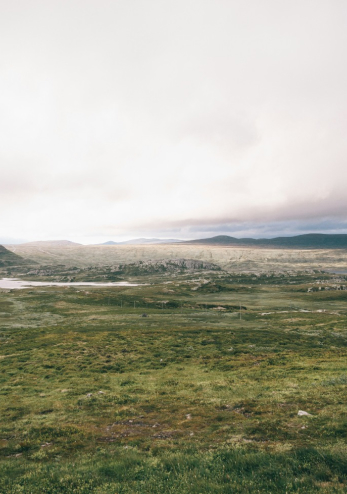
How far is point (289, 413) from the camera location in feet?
61.6

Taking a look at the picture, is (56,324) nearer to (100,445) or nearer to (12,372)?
(12,372)

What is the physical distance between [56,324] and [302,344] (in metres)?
66.5

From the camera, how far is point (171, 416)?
21.0 m

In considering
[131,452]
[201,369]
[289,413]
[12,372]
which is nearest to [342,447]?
[289,413]

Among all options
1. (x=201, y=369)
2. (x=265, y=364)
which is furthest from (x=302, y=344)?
(x=201, y=369)

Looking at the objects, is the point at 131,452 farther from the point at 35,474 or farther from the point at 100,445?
the point at 35,474

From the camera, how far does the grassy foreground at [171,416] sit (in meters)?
12.1

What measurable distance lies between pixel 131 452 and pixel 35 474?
499 centimetres

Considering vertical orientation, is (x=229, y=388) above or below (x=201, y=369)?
above

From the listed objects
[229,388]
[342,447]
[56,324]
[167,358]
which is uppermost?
[342,447]

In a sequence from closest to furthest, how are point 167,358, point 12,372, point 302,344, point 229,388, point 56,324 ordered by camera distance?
point 229,388, point 12,372, point 167,358, point 302,344, point 56,324

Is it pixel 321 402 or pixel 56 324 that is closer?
pixel 321 402

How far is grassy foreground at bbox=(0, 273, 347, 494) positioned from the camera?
39.8 feet

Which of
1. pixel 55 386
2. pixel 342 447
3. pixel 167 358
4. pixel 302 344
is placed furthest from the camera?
pixel 302 344
